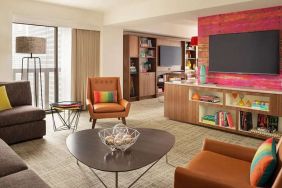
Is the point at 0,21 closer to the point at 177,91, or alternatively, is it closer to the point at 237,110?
the point at 177,91

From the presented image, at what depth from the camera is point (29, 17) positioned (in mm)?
5207

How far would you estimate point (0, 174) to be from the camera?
1.93 metres

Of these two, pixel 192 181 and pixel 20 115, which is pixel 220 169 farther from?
pixel 20 115

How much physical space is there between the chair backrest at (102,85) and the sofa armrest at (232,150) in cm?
297

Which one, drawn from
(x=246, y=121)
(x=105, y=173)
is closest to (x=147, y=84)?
(x=246, y=121)

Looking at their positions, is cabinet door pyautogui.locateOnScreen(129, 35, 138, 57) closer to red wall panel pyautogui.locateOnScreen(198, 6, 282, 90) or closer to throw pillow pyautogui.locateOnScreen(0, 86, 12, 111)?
red wall panel pyautogui.locateOnScreen(198, 6, 282, 90)

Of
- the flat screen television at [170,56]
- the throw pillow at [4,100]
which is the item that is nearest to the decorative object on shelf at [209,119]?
the throw pillow at [4,100]

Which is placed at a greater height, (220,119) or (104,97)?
(104,97)

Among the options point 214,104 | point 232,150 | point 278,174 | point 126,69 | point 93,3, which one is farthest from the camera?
point 126,69

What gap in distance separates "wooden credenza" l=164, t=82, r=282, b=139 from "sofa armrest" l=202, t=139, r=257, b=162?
2.03 m

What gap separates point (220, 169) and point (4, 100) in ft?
11.0

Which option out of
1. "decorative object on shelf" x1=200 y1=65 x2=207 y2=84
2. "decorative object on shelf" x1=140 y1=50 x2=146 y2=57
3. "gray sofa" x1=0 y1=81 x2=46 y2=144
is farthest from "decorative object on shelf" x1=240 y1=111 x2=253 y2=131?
"decorative object on shelf" x1=140 y1=50 x2=146 y2=57

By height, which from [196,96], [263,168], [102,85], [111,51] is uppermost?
[111,51]

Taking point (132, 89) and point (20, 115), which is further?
point (132, 89)
